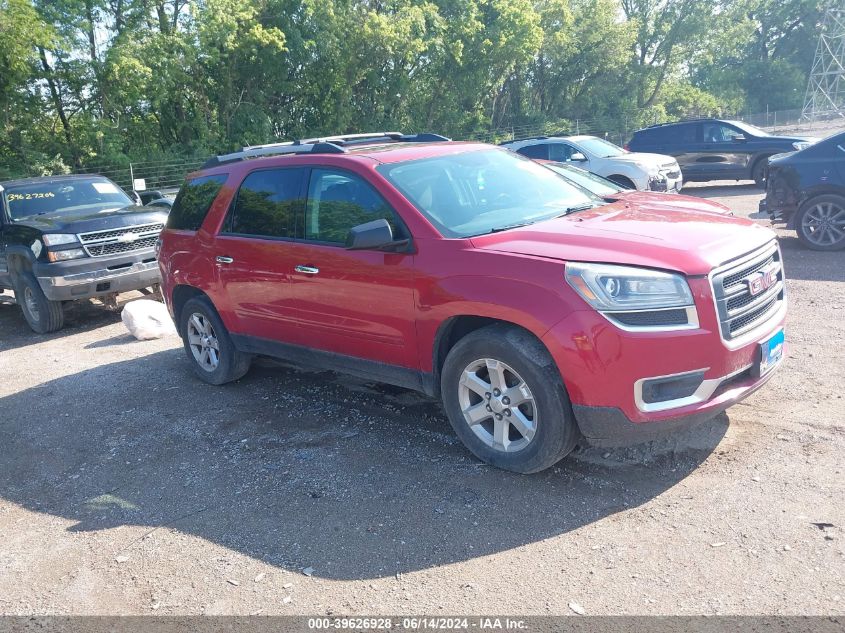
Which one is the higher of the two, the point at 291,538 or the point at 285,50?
the point at 285,50

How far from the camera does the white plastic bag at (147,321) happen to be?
8578 millimetres

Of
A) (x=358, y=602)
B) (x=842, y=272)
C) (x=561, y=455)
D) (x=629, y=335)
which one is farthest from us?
(x=842, y=272)

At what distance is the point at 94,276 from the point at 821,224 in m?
9.21

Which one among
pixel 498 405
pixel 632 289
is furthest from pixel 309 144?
pixel 632 289

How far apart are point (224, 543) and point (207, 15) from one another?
24.1 metres

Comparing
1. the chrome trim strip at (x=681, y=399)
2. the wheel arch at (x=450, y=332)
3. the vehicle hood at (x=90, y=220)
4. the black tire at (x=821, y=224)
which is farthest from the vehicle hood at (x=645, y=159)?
the chrome trim strip at (x=681, y=399)

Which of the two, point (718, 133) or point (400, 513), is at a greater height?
point (718, 133)

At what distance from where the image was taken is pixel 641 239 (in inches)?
161

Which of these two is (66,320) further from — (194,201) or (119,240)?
(194,201)

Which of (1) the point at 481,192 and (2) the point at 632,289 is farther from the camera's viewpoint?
(1) the point at 481,192

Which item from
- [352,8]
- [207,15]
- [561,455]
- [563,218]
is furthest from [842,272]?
[352,8]

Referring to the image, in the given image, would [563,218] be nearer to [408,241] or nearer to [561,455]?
[408,241]

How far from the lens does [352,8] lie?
2873cm

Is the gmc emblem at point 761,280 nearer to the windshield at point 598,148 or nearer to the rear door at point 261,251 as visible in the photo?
the rear door at point 261,251
